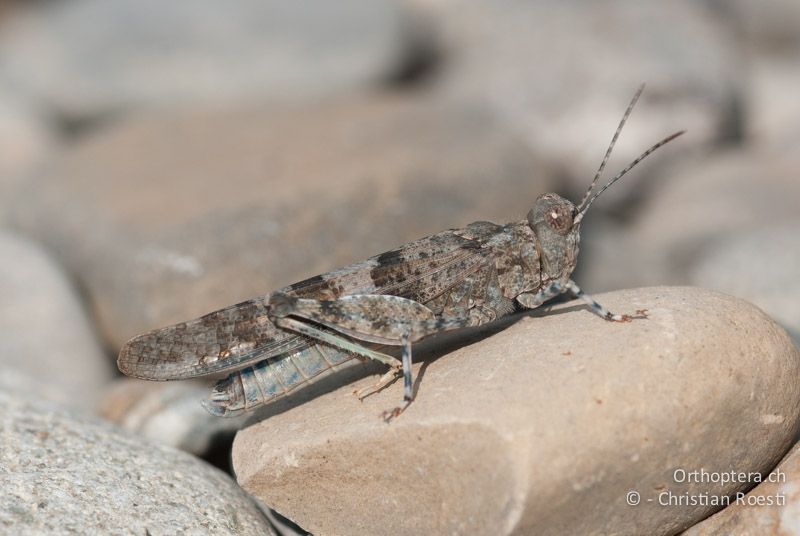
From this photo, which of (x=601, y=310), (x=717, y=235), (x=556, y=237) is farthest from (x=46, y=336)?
(x=717, y=235)

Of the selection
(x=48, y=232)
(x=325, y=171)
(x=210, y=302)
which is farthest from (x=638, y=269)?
(x=48, y=232)

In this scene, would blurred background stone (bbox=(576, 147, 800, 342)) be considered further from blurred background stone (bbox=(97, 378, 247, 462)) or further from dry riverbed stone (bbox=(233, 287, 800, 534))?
blurred background stone (bbox=(97, 378, 247, 462))

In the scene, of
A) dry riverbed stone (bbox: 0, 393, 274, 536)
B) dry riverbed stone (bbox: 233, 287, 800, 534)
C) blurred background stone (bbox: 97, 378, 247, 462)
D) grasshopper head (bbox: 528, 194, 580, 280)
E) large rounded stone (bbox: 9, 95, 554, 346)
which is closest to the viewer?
dry riverbed stone (bbox: 233, 287, 800, 534)

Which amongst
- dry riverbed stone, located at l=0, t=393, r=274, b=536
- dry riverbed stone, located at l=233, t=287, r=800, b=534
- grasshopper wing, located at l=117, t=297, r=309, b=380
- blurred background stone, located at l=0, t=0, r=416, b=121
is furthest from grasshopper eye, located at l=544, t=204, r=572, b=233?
blurred background stone, located at l=0, t=0, r=416, b=121

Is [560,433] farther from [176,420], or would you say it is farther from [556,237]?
[176,420]

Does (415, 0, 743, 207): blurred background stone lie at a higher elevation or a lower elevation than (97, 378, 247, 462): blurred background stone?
higher

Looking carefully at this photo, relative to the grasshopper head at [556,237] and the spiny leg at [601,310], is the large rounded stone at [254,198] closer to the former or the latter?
the grasshopper head at [556,237]
